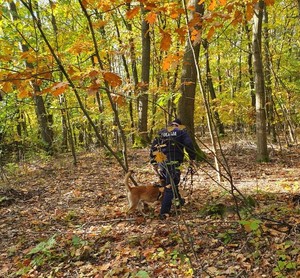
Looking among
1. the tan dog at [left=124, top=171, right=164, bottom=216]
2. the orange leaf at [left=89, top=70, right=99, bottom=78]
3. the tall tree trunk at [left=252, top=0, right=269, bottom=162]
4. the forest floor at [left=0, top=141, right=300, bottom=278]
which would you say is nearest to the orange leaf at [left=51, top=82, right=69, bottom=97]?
the orange leaf at [left=89, top=70, right=99, bottom=78]

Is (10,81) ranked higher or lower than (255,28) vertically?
lower

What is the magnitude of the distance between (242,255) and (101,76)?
289 centimetres

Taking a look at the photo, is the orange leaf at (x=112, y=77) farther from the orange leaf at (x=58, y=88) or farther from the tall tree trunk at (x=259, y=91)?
the tall tree trunk at (x=259, y=91)

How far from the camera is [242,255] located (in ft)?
13.3

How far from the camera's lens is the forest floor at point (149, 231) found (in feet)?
12.9

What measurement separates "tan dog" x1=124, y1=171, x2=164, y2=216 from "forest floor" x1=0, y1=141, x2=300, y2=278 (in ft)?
0.87

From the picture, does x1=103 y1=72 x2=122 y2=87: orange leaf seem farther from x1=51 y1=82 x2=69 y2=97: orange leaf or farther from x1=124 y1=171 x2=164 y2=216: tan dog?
x1=124 y1=171 x2=164 y2=216: tan dog

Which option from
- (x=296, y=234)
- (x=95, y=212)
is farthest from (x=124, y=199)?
(x=296, y=234)

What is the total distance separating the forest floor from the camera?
12.9 ft

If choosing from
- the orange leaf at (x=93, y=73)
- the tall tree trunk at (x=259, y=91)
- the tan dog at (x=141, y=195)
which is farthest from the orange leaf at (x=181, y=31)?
the tall tree trunk at (x=259, y=91)

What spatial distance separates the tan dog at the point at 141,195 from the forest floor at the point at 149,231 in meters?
0.27

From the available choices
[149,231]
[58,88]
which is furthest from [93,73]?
[149,231]

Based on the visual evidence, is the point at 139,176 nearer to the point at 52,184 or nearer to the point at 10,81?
the point at 52,184

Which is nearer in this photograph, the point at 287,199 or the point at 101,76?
the point at 101,76
